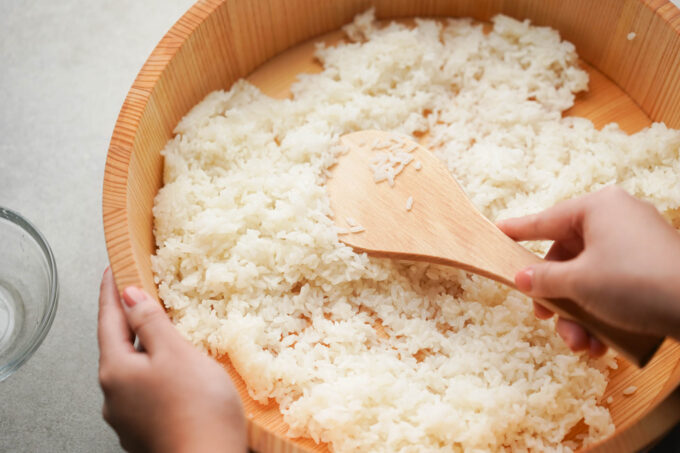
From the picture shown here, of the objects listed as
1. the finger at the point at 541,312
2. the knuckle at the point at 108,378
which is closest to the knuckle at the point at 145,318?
the knuckle at the point at 108,378

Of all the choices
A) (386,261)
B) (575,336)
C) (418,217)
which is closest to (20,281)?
(386,261)

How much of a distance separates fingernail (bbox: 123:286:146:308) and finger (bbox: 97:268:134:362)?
0.05 meters

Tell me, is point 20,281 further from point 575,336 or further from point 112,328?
point 575,336

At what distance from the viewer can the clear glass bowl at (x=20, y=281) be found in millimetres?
1871

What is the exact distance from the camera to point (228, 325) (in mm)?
1521

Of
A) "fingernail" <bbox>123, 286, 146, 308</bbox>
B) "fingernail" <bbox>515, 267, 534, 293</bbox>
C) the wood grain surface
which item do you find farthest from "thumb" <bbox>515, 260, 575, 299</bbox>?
"fingernail" <bbox>123, 286, 146, 308</bbox>

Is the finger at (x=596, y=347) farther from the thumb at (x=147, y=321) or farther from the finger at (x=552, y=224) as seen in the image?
the thumb at (x=147, y=321)

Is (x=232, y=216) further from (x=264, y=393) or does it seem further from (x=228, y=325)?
(x=264, y=393)

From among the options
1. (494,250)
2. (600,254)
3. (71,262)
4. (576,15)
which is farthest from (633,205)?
(71,262)

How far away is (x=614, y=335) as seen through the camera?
133cm

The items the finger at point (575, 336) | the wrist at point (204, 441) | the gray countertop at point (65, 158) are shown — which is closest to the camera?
the wrist at point (204, 441)

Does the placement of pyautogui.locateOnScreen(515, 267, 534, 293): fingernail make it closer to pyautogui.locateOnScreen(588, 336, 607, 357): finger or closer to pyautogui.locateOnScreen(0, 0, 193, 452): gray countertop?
pyautogui.locateOnScreen(588, 336, 607, 357): finger

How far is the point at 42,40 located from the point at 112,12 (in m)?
0.30

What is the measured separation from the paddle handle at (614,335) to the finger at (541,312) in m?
0.11
